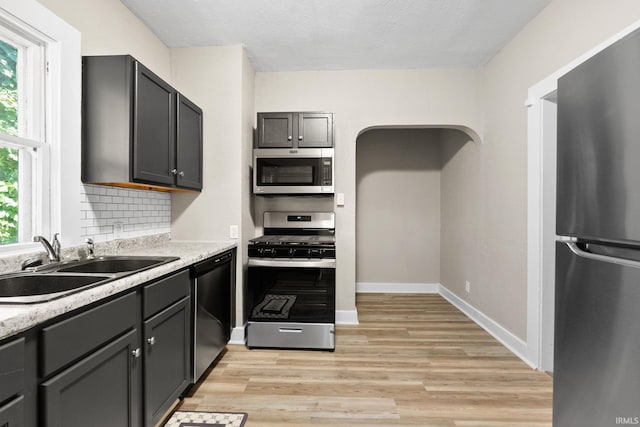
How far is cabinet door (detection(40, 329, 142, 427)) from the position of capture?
1.02 meters

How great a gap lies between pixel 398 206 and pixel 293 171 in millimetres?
2165

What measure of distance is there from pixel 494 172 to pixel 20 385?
344 centimetres

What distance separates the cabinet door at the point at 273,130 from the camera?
303 centimetres

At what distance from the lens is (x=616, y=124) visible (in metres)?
0.88

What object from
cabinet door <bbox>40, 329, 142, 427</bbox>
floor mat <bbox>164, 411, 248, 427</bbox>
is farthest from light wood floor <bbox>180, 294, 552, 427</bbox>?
cabinet door <bbox>40, 329, 142, 427</bbox>

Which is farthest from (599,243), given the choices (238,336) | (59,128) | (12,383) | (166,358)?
(238,336)

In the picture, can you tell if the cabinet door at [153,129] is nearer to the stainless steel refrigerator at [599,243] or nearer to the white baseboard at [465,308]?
the stainless steel refrigerator at [599,243]

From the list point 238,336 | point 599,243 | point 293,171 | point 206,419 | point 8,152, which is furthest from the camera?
point 293,171

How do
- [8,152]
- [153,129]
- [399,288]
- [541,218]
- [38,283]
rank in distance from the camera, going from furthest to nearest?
[399,288] → [541,218] → [153,129] → [8,152] → [38,283]

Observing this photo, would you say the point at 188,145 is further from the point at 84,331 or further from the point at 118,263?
the point at 84,331

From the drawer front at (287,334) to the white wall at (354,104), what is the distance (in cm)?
67

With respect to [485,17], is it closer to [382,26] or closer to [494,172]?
[382,26]

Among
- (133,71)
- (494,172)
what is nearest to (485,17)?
(494,172)

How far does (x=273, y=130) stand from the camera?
3049 millimetres
